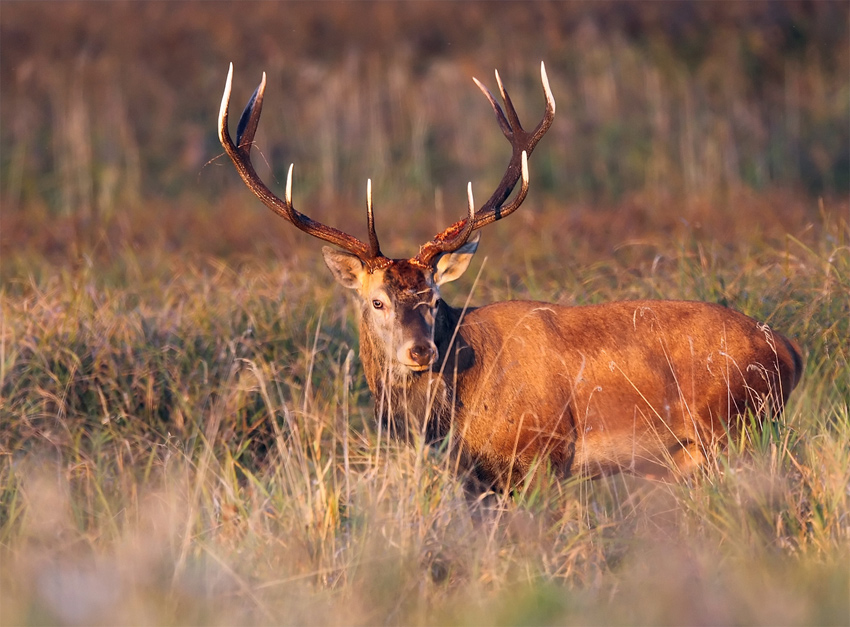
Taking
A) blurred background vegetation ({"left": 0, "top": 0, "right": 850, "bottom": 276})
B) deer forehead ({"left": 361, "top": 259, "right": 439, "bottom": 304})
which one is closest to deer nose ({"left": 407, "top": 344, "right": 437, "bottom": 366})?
deer forehead ({"left": 361, "top": 259, "right": 439, "bottom": 304})

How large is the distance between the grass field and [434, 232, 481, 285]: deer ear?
360mm

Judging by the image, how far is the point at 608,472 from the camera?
5988 millimetres

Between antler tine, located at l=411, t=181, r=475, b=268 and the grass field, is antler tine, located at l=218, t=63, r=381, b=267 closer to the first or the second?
antler tine, located at l=411, t=181, r=475, b=268

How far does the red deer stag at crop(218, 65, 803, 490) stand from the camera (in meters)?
5.79

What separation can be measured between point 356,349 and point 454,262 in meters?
1.49

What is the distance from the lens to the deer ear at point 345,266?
607 cm

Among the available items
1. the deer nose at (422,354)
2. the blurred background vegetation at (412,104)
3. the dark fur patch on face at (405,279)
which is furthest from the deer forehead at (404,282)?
the blurred background vegetation at (412,104)

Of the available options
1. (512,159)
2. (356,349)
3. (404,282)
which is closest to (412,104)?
(356,349)

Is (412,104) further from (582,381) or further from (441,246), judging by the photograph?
(582,381)

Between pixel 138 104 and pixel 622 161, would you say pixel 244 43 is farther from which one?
pixel 622 161

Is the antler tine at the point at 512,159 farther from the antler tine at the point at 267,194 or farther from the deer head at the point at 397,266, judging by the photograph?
the antler tine at the point at 267,194

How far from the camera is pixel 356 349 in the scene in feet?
24.6

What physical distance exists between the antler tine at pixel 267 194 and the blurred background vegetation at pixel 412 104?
6.36 metres

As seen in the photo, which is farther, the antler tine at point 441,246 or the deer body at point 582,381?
the antler tine at point 441,246
